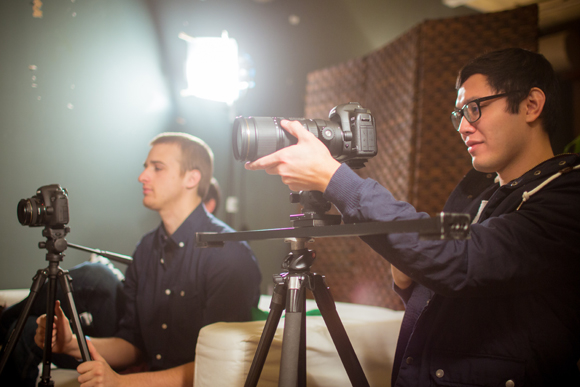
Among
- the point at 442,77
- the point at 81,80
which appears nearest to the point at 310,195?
the point at 81,80

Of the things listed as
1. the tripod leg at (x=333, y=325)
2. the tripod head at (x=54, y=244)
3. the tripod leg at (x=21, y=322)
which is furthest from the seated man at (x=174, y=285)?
the tripod leg at (x=333, y=325)

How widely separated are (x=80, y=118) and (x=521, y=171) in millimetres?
1760

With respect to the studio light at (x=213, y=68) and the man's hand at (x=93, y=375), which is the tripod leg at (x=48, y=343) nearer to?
the man's hand at (x=93, y=375)

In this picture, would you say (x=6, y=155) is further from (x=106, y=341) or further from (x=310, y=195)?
(x=310, y=195)

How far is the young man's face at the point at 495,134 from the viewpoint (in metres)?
0.94

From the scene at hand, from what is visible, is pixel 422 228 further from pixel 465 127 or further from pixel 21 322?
pixel 21 322

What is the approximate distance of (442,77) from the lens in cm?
219

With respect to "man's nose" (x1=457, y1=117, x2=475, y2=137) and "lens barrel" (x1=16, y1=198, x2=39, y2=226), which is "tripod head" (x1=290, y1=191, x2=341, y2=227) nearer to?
"man's nose" (x1=457, y1=117, x2=475, y2=137)

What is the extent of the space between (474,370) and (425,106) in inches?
65.0

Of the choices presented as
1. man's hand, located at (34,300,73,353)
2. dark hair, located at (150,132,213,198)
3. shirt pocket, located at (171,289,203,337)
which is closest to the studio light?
dark hair, located at (150,132,213,198)

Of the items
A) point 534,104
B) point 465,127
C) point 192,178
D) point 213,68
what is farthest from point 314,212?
point 213,68

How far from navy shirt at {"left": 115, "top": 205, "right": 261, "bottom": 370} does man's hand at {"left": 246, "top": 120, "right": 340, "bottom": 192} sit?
88cm

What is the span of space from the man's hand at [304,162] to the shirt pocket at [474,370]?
1.61 feet

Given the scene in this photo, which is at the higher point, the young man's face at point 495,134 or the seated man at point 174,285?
the young man's face at point 495,134
